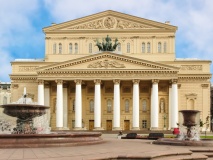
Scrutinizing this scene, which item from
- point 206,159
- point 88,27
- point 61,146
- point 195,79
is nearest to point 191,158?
point 206,159

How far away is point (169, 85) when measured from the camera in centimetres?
6169

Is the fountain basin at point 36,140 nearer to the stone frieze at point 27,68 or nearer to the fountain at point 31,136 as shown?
the fountain at point 31,136

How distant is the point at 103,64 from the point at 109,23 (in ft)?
34.4

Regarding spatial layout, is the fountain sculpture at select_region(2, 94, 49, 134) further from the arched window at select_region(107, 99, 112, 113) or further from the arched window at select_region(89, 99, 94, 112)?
the arched window at select_region(107, 99, 112, 113)

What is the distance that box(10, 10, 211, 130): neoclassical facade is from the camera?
197 ft

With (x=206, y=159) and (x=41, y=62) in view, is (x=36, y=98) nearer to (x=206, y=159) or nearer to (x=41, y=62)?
(x=41, y=62)

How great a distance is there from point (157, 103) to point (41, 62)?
64.3ft

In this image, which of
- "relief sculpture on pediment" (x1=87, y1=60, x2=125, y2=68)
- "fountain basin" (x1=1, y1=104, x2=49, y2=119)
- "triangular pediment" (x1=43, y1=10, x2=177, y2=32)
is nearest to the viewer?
"fountain basin" (x1=1, y1=104, x2=49, y2=119)

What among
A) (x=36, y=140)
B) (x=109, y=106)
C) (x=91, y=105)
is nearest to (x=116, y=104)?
(x=109, y=106)

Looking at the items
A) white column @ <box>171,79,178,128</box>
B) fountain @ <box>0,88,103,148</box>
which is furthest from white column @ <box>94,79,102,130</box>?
fountain @ <box>0,88,103,148</box>

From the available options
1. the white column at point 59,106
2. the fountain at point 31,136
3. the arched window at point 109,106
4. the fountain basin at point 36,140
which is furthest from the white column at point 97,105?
the fountain basin at point 36,140

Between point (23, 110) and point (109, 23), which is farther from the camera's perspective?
point (109, 23)

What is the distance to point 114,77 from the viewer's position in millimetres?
60188

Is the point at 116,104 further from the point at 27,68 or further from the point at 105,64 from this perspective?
the point at 27,68
